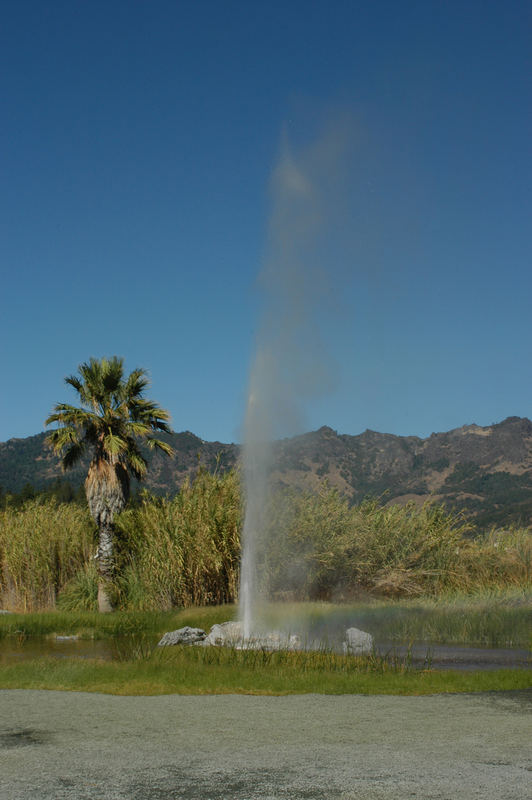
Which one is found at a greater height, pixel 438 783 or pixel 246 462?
pixel 246 462

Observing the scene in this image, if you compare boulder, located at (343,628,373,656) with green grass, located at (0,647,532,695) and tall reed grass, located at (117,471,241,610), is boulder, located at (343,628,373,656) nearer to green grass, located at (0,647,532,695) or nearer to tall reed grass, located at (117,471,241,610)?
green grass, located at (0,647,532,695)

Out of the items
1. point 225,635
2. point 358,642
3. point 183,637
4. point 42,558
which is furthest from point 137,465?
point 358,642

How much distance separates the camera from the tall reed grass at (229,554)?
26.7m

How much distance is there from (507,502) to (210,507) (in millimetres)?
164386

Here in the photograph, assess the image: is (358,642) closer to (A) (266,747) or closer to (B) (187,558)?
(A) (266,747)

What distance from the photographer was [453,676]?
12.1 meters

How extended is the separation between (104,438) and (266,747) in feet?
69.5

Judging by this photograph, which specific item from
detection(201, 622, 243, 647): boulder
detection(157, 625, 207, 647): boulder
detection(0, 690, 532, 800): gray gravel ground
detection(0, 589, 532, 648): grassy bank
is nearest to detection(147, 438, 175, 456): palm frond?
detection(0, 589, 532, 648): grassy bank

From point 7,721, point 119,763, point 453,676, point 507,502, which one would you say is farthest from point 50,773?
point 507,502

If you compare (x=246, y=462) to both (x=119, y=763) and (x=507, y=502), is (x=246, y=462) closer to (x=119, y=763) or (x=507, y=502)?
(x=119, y=763)

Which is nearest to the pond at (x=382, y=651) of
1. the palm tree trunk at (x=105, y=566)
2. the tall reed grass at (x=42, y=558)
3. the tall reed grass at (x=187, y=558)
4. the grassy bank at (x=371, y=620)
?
the grassy bank at (x=371, y=620)

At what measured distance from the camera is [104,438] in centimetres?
2794

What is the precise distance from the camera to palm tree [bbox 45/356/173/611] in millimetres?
27828

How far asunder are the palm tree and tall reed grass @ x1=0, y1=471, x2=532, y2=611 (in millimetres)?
872
